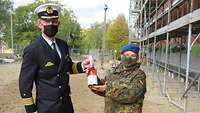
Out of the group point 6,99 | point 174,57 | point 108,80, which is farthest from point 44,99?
point 174,57

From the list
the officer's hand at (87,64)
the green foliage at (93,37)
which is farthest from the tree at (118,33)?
the officer's hand at (87,64)

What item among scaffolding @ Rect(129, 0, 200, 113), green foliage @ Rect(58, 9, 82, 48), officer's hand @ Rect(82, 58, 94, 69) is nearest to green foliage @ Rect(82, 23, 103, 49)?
green foliage @ Rect(58, 9, 82, 48)

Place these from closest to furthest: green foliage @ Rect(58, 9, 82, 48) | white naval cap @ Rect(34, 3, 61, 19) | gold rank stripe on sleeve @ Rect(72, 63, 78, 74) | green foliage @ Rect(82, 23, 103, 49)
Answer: white naval cap @ Rect(34, 3, 61, 19), gold rank stripe on sleeve @ Rect(72, 63, 78, 74), green foliage @ Rect(58, 9, 82, 48), green foliage @ Rect(82, 23, 103, 49)

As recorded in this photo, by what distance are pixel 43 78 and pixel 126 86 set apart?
81 cm

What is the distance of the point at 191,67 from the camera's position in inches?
746

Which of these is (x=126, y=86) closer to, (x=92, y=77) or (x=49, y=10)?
(x=92, y=77)

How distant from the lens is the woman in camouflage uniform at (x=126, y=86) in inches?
176

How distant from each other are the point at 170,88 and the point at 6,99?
6772mm

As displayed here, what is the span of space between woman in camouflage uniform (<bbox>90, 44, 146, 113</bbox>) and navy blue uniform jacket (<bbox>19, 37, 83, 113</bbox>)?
38cm

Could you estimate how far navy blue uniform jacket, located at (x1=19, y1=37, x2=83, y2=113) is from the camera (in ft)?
14.1

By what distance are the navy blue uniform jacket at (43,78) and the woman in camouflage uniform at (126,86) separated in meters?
0.38

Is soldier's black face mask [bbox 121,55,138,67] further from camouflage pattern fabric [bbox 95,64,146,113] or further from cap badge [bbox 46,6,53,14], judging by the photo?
cap badge [bbox 46,6,53,14]

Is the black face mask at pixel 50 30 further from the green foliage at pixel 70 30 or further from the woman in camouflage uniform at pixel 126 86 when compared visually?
the green foliage at pixel 70 30

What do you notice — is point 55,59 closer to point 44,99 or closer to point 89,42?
point 44,99
